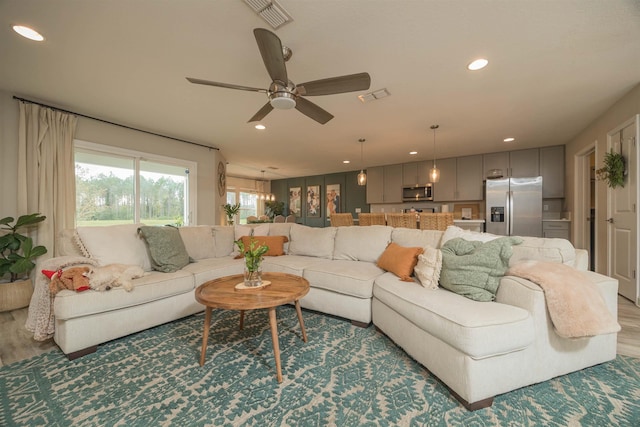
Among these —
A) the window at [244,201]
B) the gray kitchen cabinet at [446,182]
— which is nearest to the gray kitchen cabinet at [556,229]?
the gray kitchen cabinet at [446,182]

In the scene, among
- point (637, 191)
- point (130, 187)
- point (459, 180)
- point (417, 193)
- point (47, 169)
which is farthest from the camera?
point (417, 193)

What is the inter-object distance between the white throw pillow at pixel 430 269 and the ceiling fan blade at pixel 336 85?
139 centimetres

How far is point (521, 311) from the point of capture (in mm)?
1378

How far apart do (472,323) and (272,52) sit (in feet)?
Answer: 6.37

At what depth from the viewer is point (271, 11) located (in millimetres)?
1627

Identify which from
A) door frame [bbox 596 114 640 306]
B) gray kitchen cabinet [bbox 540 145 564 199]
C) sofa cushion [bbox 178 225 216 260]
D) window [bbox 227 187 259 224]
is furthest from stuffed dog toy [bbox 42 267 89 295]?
gray kitchen cabinet [bbox 540 145 564 199]

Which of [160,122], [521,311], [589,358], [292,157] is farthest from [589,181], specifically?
[160,122]

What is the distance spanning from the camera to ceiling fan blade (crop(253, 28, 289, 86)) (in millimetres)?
1409

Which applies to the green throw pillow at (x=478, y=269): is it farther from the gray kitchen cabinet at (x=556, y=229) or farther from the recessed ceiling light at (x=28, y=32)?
the gray kitchen cabinet at (x=556, y=229)

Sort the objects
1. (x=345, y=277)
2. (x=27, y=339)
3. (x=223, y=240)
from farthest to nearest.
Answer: (x=223, y=240), (x=345, y=277), (x=27, y=339)

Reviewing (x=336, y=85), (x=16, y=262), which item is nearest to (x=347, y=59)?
(x=336, y=85)

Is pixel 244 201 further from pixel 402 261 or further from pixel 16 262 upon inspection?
pixel 402 261

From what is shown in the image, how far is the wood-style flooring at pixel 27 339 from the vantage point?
5.90 ft

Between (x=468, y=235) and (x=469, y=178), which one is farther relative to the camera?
(x=469, y=178)
